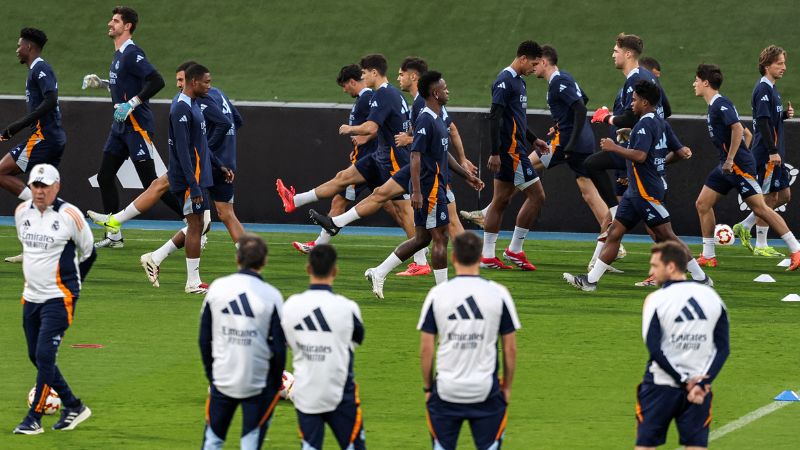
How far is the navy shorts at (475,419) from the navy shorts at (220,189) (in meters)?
7.94

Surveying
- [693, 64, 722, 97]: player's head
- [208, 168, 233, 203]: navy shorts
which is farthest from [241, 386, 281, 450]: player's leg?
[693, 64, 722, 97]: player's head

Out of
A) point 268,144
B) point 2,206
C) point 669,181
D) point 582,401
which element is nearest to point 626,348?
point 582,401

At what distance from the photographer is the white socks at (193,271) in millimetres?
14328

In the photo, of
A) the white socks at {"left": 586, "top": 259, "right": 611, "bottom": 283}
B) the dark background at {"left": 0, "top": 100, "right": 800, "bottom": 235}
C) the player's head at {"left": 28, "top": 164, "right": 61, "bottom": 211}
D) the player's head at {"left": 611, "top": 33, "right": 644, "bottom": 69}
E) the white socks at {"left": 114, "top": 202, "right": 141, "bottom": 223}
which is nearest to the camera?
the player's head at {"left": 28, "top": 164, "right": 61, "bottom": 211}

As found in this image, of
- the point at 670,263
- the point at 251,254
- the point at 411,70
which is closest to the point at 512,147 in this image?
the point at 411,70

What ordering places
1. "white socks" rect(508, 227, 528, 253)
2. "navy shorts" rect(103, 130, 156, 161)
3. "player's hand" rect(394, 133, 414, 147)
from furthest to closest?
"navy shorts" rect(103, 130, 156, 161) < "white socks" rect(508, 227, 528, 253) < "player's hand" rect(394, 133, 414, 147)

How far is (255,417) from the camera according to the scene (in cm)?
783

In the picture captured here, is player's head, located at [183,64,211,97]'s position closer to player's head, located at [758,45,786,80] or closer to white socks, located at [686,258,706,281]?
white socks, located at [686,258,706,281]

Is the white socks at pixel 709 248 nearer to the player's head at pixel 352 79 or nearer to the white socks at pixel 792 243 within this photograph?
the white socks at pixel 792 243

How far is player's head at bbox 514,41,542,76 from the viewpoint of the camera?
15797 mm

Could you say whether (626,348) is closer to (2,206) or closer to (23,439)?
(23,439)

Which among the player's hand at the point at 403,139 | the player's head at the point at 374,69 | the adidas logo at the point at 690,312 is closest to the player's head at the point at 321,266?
the adidas logo at the point at 690,312

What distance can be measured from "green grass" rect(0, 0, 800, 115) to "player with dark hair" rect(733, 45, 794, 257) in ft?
19.2

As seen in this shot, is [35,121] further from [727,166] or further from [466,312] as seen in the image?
[466,312]
